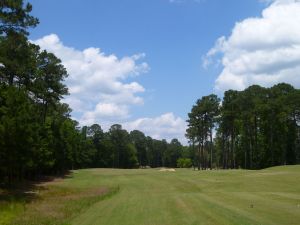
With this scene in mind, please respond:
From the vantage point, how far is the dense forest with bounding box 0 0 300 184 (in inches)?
1547

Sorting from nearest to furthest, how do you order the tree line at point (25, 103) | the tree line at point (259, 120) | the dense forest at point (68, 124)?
the tree line at point (25, 103), the dense forest at point (68, 124), the tree line at point (259, 120)

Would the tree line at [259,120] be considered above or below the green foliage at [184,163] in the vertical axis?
above

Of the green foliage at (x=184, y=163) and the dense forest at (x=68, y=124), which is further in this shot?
the green foliage at (x=184, y=163)

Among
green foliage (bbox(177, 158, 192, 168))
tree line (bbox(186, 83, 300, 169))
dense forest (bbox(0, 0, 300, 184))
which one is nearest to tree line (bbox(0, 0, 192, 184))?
dense forest (bbox(0, 0, 300, 184))

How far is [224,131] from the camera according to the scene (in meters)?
108

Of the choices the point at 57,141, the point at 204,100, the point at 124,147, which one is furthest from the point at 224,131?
the point at 124,147

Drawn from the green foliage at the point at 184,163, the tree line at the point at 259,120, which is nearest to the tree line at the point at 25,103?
the tree line at the point at 259,120

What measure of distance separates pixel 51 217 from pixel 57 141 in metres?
55.7

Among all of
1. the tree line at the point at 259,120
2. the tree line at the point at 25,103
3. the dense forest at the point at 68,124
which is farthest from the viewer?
the tree line at the point at 259,120

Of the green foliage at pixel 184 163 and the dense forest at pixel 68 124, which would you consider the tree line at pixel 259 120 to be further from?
the green foliage at pixel 184 163

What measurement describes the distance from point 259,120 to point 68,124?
46908mm

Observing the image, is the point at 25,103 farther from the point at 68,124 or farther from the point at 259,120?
the point at 259,120

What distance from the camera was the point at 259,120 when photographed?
107750 millimetres

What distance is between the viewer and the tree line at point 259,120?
3915 inches
